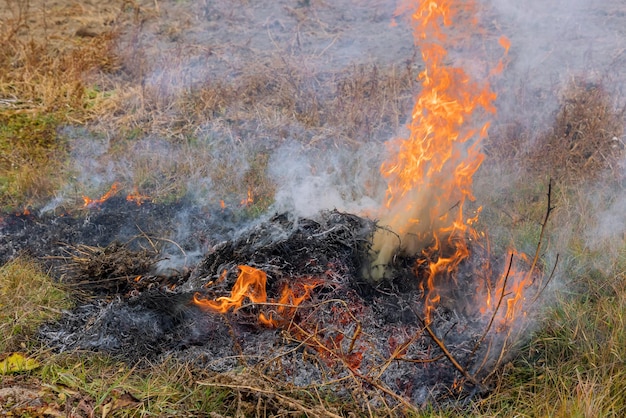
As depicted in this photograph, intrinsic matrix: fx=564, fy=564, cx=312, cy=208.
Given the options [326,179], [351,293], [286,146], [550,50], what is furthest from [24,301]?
[550,50]

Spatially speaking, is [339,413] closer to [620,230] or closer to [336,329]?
[336,329]

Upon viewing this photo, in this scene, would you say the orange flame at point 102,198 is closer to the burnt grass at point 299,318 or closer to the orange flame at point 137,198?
the orange flame at point 137,198

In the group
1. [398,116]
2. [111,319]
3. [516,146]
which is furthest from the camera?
[398,116]

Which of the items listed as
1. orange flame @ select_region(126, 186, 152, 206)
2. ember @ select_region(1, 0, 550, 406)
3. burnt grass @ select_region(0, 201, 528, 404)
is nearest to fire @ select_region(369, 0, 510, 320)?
ember @ select_region(1, 0, 550, 406)

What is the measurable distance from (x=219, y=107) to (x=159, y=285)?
3.42 metres

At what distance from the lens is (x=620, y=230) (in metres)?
4.52

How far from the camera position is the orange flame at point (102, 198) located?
5.40 m

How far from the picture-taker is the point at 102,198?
5527 millimetres

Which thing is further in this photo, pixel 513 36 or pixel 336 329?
Result: pixel 513 36

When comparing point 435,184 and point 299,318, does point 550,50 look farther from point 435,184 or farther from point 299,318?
point 299,318

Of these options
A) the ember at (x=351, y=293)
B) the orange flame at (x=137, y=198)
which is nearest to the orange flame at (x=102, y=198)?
the orange flame at (x=137, y=198)

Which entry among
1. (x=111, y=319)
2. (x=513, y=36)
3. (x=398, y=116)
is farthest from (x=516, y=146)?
(x=111, y=319)

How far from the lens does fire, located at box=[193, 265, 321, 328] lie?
362 cm

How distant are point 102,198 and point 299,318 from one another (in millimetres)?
2835
